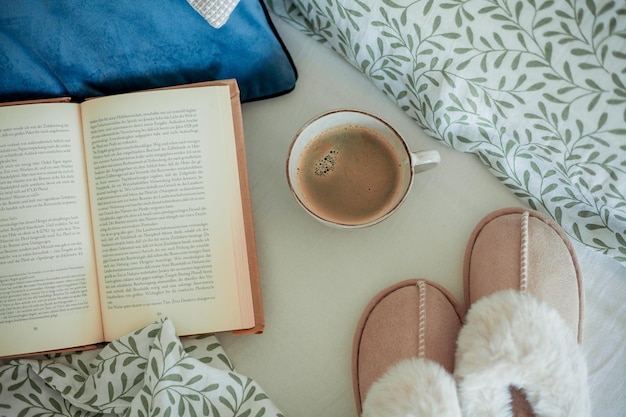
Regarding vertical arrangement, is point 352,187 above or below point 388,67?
below

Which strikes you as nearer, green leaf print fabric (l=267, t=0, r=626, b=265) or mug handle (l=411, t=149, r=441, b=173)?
green leaf print fabric (l=267, t=0, r=626, b=265)

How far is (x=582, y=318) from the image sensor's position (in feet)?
2.11

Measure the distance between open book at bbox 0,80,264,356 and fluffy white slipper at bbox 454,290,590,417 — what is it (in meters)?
0.27

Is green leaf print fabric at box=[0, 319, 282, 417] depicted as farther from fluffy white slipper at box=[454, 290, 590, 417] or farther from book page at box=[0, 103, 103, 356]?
fluffy white slipper at box=[454, 290, 590, 417]

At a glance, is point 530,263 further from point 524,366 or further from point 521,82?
point 521,82

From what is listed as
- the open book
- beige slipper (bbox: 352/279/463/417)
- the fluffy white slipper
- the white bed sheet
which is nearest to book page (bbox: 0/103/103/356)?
the open book

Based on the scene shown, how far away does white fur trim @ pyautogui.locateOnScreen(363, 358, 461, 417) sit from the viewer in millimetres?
557

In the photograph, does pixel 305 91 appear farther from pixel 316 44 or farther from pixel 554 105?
pixel 554 105

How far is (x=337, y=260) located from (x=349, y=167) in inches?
4.9

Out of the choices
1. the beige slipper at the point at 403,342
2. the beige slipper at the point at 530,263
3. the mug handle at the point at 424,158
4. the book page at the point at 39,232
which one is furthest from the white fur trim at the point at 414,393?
the book page at the point at 39,232

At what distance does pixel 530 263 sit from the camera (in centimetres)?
64

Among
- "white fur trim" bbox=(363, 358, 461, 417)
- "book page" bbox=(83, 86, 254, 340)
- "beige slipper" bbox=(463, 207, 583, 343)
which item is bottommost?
"white fur trim" bbox=(363, 358, 461, 417)

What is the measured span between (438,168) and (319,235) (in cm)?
18

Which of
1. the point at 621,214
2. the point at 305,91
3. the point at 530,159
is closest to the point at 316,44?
the point at 305,91
